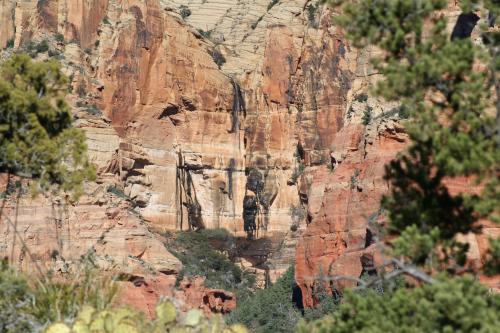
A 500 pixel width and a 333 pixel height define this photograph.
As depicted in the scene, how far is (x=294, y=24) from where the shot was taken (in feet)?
413

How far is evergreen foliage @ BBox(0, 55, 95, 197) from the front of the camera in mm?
31328

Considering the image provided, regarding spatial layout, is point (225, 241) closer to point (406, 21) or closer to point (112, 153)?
point (112, 153)

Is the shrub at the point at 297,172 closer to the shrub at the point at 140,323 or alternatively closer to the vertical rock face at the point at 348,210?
the vertical rock face at the point at 348,210

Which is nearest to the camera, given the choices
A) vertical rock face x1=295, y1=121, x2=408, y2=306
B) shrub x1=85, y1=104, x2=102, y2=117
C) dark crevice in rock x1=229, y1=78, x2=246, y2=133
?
vertical rock face x1=295, y1=121, x2=408, y2=306

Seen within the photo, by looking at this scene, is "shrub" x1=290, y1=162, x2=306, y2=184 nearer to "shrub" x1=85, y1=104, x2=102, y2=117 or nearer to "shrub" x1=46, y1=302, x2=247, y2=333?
"shrub" x1=85, y1=104, x2=102, y2=117

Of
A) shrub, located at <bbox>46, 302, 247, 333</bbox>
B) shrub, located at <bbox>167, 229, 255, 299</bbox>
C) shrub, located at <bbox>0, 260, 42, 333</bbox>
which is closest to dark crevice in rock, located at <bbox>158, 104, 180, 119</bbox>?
shrub, located at <bbox>167, 229, 255, 299</bbox>

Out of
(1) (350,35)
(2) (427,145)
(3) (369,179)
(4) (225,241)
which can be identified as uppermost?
(1) (350,35)

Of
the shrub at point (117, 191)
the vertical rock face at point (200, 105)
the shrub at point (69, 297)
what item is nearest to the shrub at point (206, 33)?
the vertical rock face at point (200, 105)

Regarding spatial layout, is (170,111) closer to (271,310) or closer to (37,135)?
(271,310)

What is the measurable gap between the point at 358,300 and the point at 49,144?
9209 millimetres

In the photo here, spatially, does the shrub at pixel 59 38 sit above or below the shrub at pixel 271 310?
above

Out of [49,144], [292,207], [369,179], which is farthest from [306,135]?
[49,144]

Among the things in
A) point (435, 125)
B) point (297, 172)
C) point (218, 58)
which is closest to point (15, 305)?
point (435, 125)

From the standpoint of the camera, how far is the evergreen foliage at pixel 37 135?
31.3 metres
